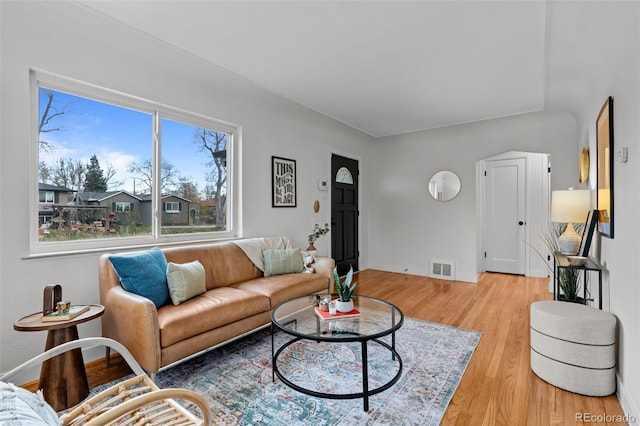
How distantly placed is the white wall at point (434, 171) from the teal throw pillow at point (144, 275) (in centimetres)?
421

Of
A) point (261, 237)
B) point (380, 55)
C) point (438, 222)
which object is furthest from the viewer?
point (438, 222)

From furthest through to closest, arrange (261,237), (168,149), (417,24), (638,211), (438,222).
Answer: (438,222), (261,237), (168,149), (417,24), (638,211)

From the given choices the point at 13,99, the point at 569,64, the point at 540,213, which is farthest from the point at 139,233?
the point at 540,213

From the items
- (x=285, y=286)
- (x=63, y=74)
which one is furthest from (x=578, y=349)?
(x=63, y=74)

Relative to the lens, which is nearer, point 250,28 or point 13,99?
point 13,99

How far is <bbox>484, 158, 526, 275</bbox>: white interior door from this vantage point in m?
5.52

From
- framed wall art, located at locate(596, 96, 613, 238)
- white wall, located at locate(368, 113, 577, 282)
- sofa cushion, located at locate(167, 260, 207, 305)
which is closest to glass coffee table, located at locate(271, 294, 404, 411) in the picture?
sofa cushion, located at locate(167, 260, 207, 305)

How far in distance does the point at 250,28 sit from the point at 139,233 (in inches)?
78.4

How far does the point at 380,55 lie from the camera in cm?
271

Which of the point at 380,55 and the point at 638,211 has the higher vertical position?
the point at 380,55

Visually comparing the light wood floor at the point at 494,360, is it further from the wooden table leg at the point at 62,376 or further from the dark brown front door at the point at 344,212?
the dark brown front door at the point at 344,212

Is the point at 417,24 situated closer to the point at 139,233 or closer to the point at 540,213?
the point at 139,233

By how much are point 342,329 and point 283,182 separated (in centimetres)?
252

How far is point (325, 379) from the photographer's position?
215 centimetres
